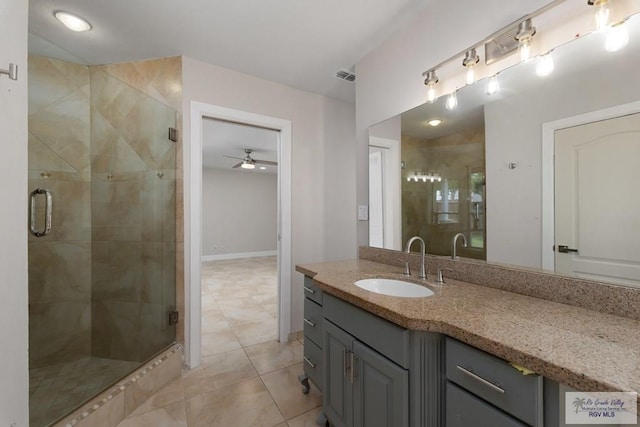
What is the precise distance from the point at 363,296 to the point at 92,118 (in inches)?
102

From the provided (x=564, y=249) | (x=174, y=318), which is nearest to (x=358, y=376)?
(x=564, y=249)

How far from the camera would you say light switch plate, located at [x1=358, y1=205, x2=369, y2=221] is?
212cm

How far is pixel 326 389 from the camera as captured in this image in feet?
4.53

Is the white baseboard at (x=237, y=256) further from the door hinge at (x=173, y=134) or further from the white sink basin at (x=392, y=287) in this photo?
the white sink basin at (x=392, y=287)

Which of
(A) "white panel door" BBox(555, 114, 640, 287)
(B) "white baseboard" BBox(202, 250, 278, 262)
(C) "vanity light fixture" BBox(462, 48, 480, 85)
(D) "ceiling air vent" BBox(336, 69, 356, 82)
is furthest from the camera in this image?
(B) "white baseboard" BBox(202, 250, 278, 262)

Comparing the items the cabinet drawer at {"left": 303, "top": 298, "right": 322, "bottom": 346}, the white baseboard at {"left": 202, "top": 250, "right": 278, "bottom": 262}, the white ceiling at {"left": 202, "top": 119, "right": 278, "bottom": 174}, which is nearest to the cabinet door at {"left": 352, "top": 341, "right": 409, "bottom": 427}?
the cabinet drawer at {"left": 303, "top": 298, "right": 322, "bottom": 346}

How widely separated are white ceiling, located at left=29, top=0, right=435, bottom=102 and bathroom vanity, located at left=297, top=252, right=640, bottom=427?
1659mm

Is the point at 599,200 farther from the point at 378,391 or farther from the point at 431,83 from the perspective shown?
the point at 378,391

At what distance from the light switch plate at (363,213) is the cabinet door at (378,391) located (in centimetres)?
114

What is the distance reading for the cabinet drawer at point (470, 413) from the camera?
0.70 m

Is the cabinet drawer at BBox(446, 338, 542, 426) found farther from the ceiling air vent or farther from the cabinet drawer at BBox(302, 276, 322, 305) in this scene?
the ceiling air vent

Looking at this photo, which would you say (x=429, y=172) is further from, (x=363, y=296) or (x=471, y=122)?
(x=363, y=296)

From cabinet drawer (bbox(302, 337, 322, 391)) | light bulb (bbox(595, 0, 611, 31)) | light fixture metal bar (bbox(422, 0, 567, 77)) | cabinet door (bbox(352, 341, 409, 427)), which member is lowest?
cabinet drawer (bbox(302, 337, 322, 391))

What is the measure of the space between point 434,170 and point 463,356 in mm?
1103
